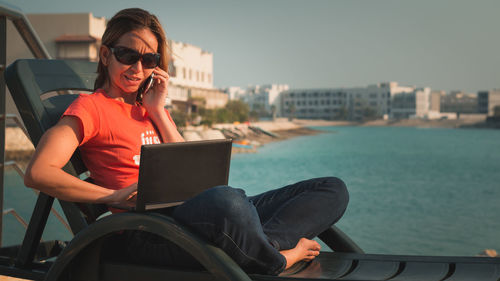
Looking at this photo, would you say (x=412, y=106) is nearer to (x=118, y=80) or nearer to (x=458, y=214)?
(x=458, y=214)

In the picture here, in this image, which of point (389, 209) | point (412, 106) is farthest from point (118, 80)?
point (412, 106)

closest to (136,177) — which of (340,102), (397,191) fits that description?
(397,191)

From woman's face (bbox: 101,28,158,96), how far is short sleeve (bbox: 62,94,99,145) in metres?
0.14

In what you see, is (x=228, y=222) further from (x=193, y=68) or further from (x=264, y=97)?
(x=264, y=97)

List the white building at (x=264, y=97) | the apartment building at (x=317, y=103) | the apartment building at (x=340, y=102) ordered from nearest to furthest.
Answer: the apartment building at (x=340, y=102), the apartment building at (x=317, y=103), the white building at (x=264, y=97)

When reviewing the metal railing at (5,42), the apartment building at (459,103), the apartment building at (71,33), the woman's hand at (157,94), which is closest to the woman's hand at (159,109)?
the woman's hand at (157,94)

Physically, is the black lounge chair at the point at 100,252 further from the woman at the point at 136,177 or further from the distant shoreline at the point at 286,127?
the distant shoreline at the point at 286,127

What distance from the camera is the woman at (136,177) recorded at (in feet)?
4.15

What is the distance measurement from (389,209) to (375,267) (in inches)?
926

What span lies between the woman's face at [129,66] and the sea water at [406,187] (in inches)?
604

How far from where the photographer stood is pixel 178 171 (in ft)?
4.19

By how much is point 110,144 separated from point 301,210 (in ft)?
1.90

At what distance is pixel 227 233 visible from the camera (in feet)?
4.11

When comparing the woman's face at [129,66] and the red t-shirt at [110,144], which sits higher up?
the woman's face at [129,66]
